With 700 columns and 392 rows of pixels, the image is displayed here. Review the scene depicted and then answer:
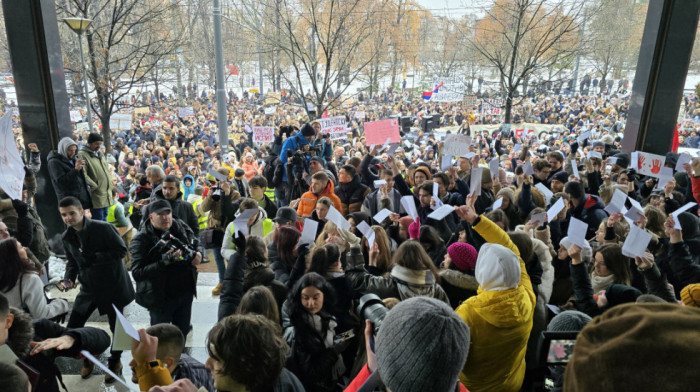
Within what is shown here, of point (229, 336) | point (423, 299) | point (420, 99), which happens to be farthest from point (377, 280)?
point (420, 99)

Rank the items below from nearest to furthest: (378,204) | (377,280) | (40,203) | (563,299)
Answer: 1. (377,280)
2. (563,299)
3. (378,204)
4. (40,203)

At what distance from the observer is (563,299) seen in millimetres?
3873

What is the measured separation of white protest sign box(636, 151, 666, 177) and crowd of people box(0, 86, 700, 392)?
0.41 feet

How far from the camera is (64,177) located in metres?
6.45

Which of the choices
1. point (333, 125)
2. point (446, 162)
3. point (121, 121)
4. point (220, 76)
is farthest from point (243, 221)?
point (121, 121)

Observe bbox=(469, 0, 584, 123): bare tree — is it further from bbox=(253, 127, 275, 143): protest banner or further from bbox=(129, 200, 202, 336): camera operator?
bbox=(129, 200, 202, 336): camera operator

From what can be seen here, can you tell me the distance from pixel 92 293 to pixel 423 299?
3.58m

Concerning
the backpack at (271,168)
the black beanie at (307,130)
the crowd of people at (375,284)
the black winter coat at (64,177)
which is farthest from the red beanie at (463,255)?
the black winter coat at (64,177)

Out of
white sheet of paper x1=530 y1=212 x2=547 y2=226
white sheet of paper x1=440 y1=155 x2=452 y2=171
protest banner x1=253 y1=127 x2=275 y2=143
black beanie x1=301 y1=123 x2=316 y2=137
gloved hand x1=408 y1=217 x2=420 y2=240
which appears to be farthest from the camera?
protest banner x1=253 y1=127 x2=275 y2=143

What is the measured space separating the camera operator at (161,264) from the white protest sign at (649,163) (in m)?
6.85

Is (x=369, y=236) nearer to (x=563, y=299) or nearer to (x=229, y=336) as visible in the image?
(x=563, y=299)

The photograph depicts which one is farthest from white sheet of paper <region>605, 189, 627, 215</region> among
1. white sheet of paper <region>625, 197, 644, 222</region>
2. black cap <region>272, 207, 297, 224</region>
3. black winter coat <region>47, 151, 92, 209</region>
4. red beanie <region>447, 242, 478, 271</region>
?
black winter coat <region>47, 151, 92, 209</region>

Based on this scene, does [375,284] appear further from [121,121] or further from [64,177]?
[121,121]

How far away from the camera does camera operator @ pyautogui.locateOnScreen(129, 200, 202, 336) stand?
3.95m
